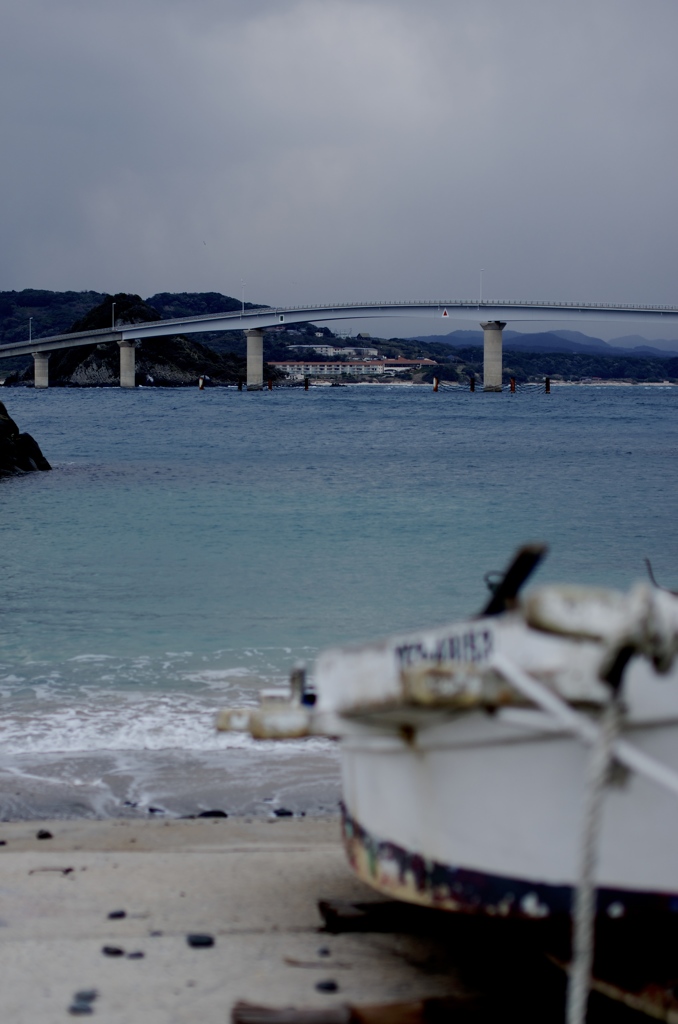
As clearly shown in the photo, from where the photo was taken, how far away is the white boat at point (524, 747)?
109 inches

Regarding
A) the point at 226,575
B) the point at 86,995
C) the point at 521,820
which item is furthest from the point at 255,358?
the point at 521,820

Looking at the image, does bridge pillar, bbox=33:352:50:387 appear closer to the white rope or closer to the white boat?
the white boat

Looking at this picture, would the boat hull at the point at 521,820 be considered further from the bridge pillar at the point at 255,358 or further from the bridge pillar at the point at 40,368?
the bridge pillar at the point at 40,368

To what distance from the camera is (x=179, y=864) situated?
5.33 metres

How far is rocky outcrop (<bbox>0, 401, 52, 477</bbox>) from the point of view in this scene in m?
27.2

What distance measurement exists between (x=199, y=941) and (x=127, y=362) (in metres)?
125

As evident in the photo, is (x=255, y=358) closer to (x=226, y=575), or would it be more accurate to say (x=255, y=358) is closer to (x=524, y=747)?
(x=226, y=575)

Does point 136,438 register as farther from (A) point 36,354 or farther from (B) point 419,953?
(A) point 36,354

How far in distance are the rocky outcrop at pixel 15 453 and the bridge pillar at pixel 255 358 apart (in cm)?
8052

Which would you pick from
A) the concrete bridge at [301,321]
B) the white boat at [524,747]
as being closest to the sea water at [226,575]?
the white boat at [524,747]

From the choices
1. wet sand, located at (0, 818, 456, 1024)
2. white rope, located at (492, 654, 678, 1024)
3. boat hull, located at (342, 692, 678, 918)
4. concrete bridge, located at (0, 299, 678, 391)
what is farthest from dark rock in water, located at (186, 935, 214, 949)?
concrete bridge, located at (0, 299, 678, 391)

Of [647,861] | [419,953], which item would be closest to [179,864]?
[419,953]

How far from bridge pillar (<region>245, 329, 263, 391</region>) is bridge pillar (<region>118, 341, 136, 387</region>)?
14082 mm

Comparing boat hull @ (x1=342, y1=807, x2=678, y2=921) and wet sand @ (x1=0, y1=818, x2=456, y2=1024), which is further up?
boat hull @ (x1=342, y1=807, x2=678, y2=921)
